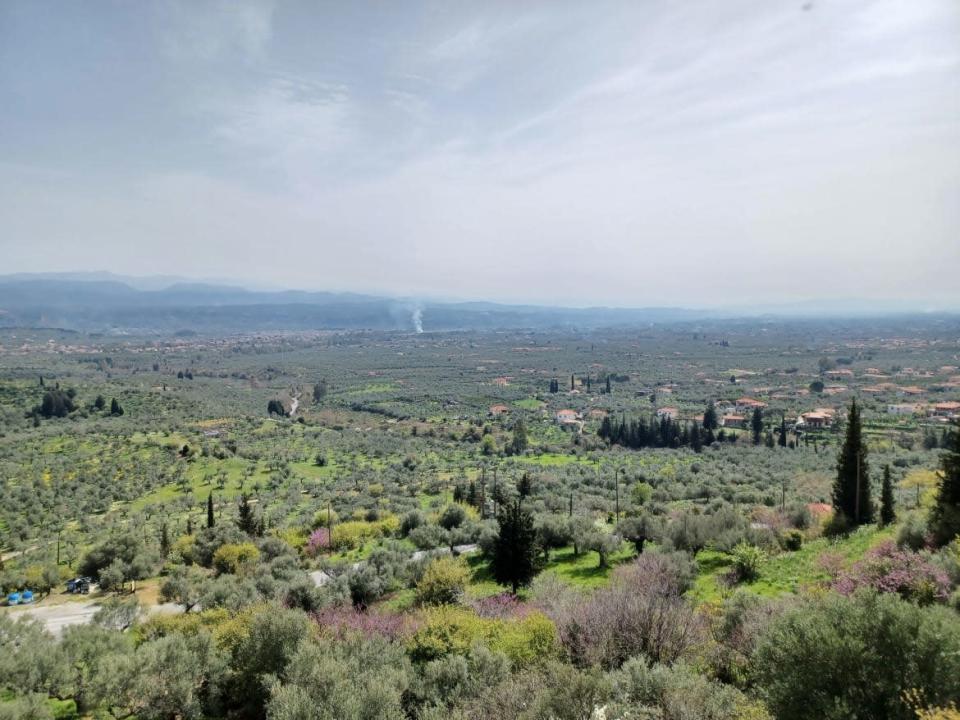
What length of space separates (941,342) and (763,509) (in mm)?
219587

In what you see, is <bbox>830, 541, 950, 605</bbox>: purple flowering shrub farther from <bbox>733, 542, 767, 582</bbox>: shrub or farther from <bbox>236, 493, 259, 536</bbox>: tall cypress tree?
<bbox>236, 493, 259, 536</bbox>: tall cypress tree

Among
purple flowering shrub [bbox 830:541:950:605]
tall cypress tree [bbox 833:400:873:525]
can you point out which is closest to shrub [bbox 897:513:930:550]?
purple flowering shrub [bbox 830:541:950:605]

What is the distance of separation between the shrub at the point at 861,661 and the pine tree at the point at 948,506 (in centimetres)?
1078

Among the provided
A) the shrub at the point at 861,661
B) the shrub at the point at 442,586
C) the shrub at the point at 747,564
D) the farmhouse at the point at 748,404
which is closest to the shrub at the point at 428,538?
the shrub at the point at 442,586

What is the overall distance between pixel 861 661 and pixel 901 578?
21.5 ft

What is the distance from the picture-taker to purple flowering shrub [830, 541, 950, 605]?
1266 centimetres

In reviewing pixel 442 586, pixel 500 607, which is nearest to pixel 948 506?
pixel 500 607

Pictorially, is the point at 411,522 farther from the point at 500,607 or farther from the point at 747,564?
the point at 747,564

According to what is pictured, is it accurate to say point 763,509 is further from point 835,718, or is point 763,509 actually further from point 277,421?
point 277,421

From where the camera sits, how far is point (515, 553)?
827 inches

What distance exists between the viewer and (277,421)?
83688 millimetres

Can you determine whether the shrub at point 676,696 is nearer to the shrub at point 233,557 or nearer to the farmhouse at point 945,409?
the shrub at point 233,557

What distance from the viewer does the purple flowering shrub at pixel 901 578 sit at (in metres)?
12.7

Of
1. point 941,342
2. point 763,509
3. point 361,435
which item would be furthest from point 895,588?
point 941,342
